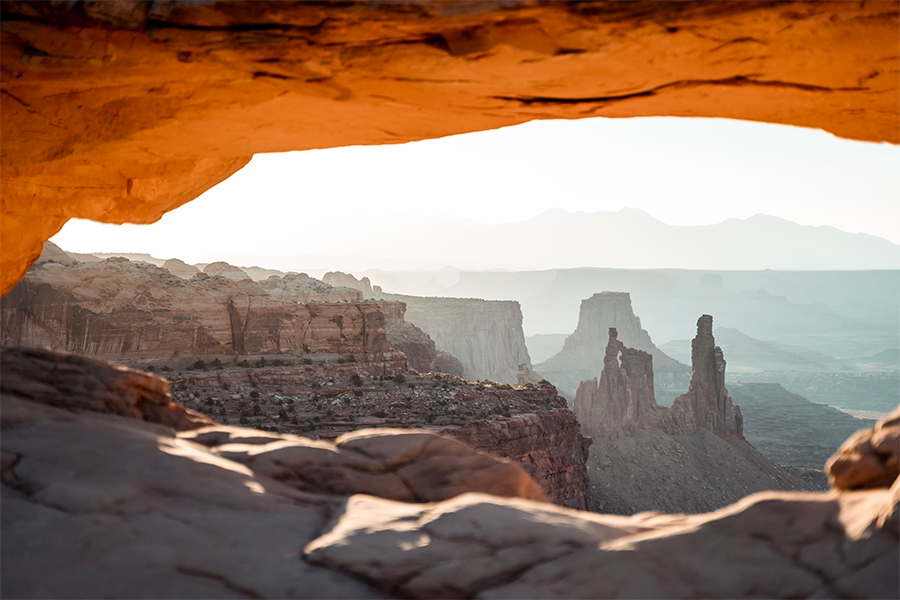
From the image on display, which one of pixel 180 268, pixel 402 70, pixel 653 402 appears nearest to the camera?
pixel 402 70

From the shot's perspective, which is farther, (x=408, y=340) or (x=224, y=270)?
(x=224, y=270)

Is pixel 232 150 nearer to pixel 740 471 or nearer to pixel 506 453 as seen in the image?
pixel 506 453

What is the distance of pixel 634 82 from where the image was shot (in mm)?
8219

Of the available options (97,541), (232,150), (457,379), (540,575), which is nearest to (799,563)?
(540,575)

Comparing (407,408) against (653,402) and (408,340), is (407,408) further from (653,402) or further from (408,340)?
(653,402)

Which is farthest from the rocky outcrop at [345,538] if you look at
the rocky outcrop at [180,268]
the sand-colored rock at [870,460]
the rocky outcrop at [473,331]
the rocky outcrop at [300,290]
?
the rocky outcrop at [473,331]

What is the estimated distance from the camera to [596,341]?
497 ft

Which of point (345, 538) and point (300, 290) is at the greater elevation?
point (300, 290)

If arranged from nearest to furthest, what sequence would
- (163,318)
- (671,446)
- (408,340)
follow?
(163,318)
(671,446)
(408,340)

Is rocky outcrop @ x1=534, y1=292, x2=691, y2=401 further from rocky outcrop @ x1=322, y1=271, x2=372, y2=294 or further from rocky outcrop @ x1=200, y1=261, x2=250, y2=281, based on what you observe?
rocky outcrop @ x1=200, y1=261, x2=250, y2=281

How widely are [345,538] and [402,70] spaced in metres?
5.27

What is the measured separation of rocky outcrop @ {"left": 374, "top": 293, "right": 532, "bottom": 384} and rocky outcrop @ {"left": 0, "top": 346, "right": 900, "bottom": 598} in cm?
11239

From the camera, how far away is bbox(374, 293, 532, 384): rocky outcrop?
123 meters

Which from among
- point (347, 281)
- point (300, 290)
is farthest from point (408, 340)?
point (347, 281)
